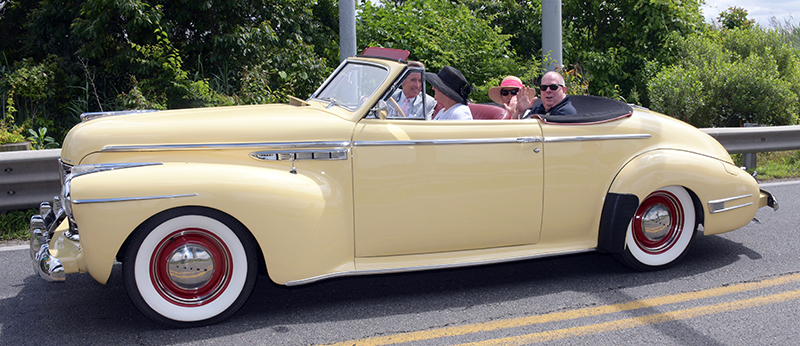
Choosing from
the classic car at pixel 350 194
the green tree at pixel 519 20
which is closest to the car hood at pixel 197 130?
the classic car at pixel 350 194

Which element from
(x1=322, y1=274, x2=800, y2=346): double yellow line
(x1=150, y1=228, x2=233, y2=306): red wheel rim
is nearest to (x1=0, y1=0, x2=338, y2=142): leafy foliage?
(x1=150, y1=228, x2=233, y2=306): red wheel rim

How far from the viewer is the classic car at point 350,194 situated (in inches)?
131

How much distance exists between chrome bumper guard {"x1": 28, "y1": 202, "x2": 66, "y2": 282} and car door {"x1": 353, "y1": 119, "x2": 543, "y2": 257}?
164 cm

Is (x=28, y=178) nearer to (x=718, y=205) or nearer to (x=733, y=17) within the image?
(x=718, y=205)

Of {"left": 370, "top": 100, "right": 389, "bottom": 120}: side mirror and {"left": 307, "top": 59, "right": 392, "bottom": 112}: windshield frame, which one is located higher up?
{"left": 307, "top": 59, "right": 392, "bottom": 112}: windshield frame

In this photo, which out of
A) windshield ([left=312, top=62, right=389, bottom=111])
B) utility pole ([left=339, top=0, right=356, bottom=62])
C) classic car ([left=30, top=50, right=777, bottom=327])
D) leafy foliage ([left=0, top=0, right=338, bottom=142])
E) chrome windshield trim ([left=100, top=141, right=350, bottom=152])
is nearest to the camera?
classic car ([left=30, top=50, right=777, bottom=327])

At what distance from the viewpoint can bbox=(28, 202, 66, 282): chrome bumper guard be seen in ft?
10.7

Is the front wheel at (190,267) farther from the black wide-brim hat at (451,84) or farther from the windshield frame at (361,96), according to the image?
the black wide-brim hat at (451,84)

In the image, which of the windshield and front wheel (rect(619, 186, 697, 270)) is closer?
the windshield

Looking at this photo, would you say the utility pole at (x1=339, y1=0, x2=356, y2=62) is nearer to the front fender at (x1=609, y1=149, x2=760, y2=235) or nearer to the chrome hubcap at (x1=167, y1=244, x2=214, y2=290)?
the front fender at (x1=609, y1=149, x2=760, y2=235)

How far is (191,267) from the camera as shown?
340cm

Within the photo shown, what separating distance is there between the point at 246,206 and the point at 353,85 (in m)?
1.27

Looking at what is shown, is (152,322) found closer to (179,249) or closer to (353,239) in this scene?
(179,249)

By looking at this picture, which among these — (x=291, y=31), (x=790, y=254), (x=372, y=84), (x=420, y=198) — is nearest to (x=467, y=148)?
(x=420, y=198)
